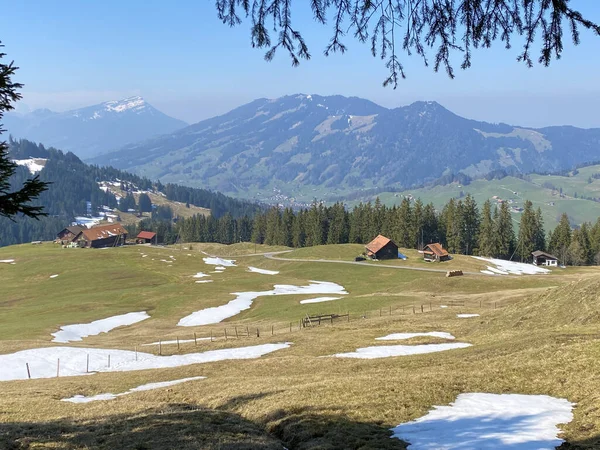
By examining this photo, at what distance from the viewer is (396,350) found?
3441 cm

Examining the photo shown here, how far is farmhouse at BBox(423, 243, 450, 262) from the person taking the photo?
126 m

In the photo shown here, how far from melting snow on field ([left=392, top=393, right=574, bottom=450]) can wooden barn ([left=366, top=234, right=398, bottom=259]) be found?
11436 centimetres


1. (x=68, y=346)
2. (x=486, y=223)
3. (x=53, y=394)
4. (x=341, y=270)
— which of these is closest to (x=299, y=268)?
(x=341, y=270)

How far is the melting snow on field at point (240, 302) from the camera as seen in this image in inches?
2552

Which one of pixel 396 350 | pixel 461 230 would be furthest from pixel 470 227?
pixel 396 350

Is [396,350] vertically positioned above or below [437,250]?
below

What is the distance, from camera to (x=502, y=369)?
70.2 ft

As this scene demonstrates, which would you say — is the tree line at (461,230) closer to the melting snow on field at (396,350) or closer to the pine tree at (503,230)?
the pine tree at (503,230)

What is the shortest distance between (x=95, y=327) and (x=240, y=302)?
70.2 ft

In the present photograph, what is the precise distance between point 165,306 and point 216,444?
6304 cm

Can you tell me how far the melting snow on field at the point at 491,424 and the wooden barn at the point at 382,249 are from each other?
4503 inches

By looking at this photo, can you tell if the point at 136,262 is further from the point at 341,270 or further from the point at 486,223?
the point at 486,223

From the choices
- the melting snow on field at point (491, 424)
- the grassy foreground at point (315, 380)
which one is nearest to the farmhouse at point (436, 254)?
the grassy foreground at point (315, 380)

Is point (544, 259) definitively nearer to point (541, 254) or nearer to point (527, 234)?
point (541, 254)
